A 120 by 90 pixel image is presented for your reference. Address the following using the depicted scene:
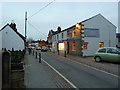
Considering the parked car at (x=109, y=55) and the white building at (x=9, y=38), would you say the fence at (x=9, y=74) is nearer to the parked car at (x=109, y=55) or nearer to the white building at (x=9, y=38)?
the parked car at (x=109, y=55)

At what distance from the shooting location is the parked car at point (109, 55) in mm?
12499

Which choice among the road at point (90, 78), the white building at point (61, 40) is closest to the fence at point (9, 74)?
the road at point (90, 78)

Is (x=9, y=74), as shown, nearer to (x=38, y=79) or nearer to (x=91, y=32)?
(x=38, y=79)

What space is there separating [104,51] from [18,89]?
35.4 ft

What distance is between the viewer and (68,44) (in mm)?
26344

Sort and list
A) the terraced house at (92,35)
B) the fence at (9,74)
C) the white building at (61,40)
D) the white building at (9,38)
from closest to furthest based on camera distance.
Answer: the fence at (9,74) < the terraced house at (92,35) < the white building at (9,38) < the white building at (61,40)

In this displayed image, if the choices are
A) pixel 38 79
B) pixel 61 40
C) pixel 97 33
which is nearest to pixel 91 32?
pixel 97 33

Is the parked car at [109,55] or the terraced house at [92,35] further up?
the terraced house at [92,35]

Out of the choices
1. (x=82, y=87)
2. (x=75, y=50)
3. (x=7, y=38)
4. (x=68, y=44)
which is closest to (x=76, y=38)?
(x=75, y=50)

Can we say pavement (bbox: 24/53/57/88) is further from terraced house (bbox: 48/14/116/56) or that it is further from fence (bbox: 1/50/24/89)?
terraced house (bbox: 48/14/116/56)

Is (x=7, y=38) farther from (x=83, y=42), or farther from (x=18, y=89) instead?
(x=18, y=89)

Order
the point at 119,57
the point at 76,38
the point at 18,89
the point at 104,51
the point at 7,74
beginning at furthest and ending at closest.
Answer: the point at 76,38
the point at 104,51
the point at 119,57
the point at 18,89
the point at 7,74

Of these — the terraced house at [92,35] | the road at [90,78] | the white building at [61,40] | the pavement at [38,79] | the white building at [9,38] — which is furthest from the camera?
the white building at [61,40]

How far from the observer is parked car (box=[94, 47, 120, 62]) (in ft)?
41.0
